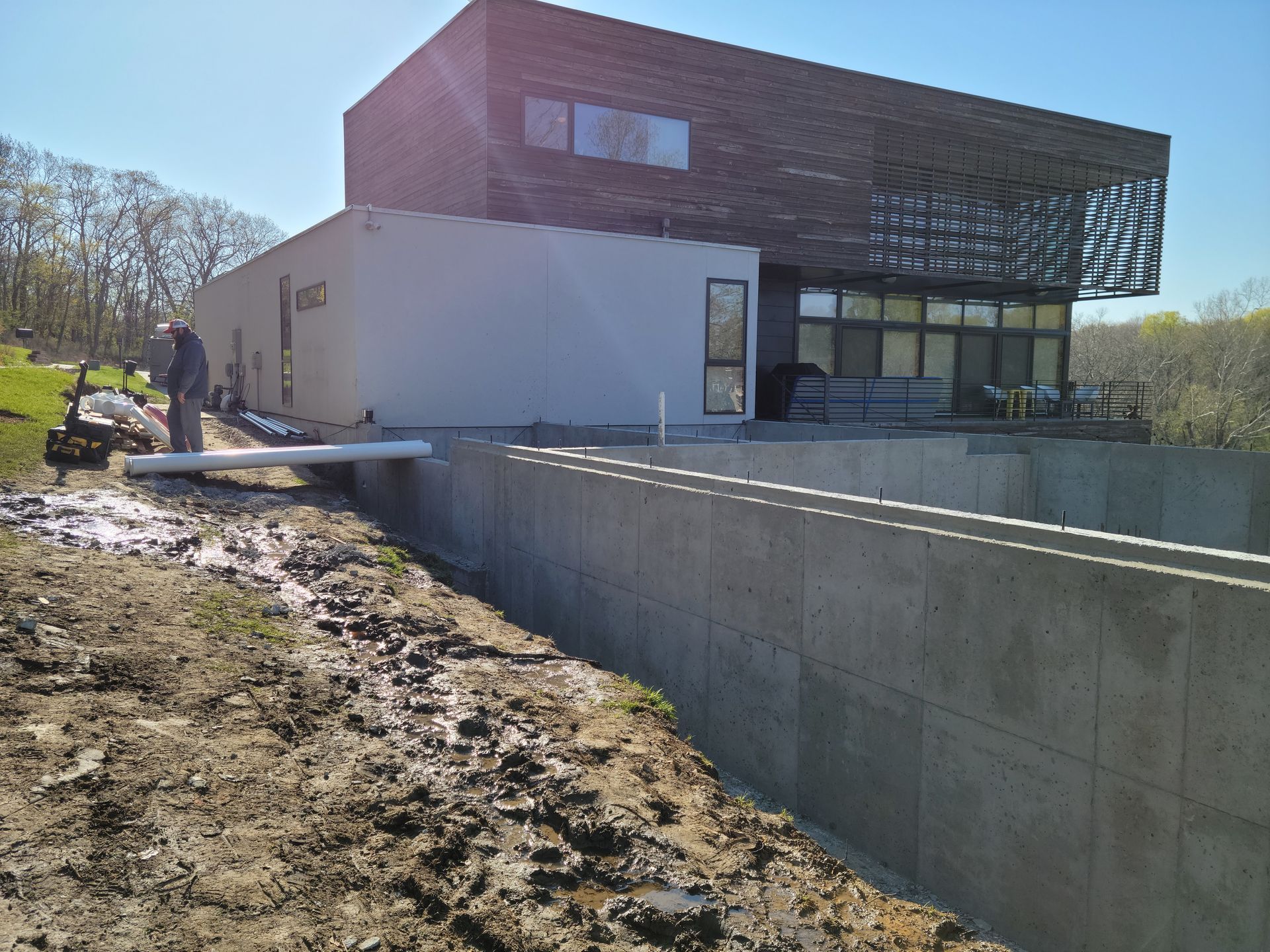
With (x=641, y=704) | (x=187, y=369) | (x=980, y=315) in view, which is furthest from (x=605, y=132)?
(x=641, y=704)

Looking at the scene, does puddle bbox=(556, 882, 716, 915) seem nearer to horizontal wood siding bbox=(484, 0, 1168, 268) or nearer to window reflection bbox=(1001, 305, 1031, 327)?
horizontal wood siding bbox=(484, 0, 1168, 268)

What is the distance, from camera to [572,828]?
3.93m

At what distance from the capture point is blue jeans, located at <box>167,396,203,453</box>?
11180 mm

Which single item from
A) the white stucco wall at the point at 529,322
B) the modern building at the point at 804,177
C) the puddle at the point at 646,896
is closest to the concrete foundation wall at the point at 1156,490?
the white stucco wall at the point at 529,322

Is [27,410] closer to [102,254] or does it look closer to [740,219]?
[740,219]

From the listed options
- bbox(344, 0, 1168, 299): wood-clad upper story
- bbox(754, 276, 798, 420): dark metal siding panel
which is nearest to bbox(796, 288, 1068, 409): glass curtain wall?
bbox(754, 276, 798, 420): dark metal siding panel

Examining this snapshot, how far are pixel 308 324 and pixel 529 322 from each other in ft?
13.3

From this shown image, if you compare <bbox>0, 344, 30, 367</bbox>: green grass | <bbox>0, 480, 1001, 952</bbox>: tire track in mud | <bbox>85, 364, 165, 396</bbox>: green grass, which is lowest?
<bbox>0, 480, 1001, 952</bbox>: tire track in mud

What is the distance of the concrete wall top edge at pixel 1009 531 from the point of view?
14.0ft

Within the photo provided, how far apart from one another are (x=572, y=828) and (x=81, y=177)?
169 feet

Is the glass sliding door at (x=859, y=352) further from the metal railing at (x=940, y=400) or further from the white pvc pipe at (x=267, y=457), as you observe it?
the white pvc pipe at (x=267, y=457)

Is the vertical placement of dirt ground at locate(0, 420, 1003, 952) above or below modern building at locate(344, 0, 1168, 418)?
below

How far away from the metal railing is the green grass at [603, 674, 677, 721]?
44.1ft

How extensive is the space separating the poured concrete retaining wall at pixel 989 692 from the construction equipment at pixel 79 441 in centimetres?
688
